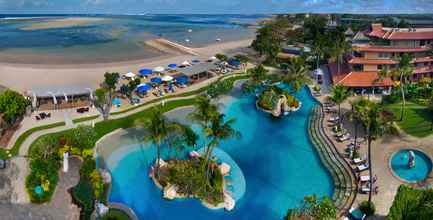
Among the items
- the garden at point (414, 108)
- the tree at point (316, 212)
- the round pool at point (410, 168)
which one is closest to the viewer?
the tree at point (316, 212)

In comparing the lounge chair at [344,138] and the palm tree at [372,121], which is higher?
the palm tree at [372,121]

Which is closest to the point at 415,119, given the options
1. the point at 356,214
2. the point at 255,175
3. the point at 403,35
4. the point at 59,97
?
the point at 356,214

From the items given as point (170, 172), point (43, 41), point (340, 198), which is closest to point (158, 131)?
point (170, 172)

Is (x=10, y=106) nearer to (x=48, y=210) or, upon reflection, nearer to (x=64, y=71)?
(x=48, y=210)

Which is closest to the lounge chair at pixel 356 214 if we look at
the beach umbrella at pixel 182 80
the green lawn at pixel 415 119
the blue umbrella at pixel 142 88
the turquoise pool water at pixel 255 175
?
the turquoise pool water at pixel 255 175

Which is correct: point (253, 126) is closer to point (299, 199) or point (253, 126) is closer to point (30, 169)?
point (299, 199)

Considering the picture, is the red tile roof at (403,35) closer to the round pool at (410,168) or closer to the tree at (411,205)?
the round pool at (410,168)

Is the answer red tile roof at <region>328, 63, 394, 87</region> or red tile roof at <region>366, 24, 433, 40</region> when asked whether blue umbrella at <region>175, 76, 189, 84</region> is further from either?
red tile roof at <region>366, 24, 433, 40</region>

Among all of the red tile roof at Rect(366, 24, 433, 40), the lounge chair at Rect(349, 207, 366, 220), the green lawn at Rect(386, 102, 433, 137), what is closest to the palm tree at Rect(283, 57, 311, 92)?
the green lawn at Rect(386, 102, 433, 137)
